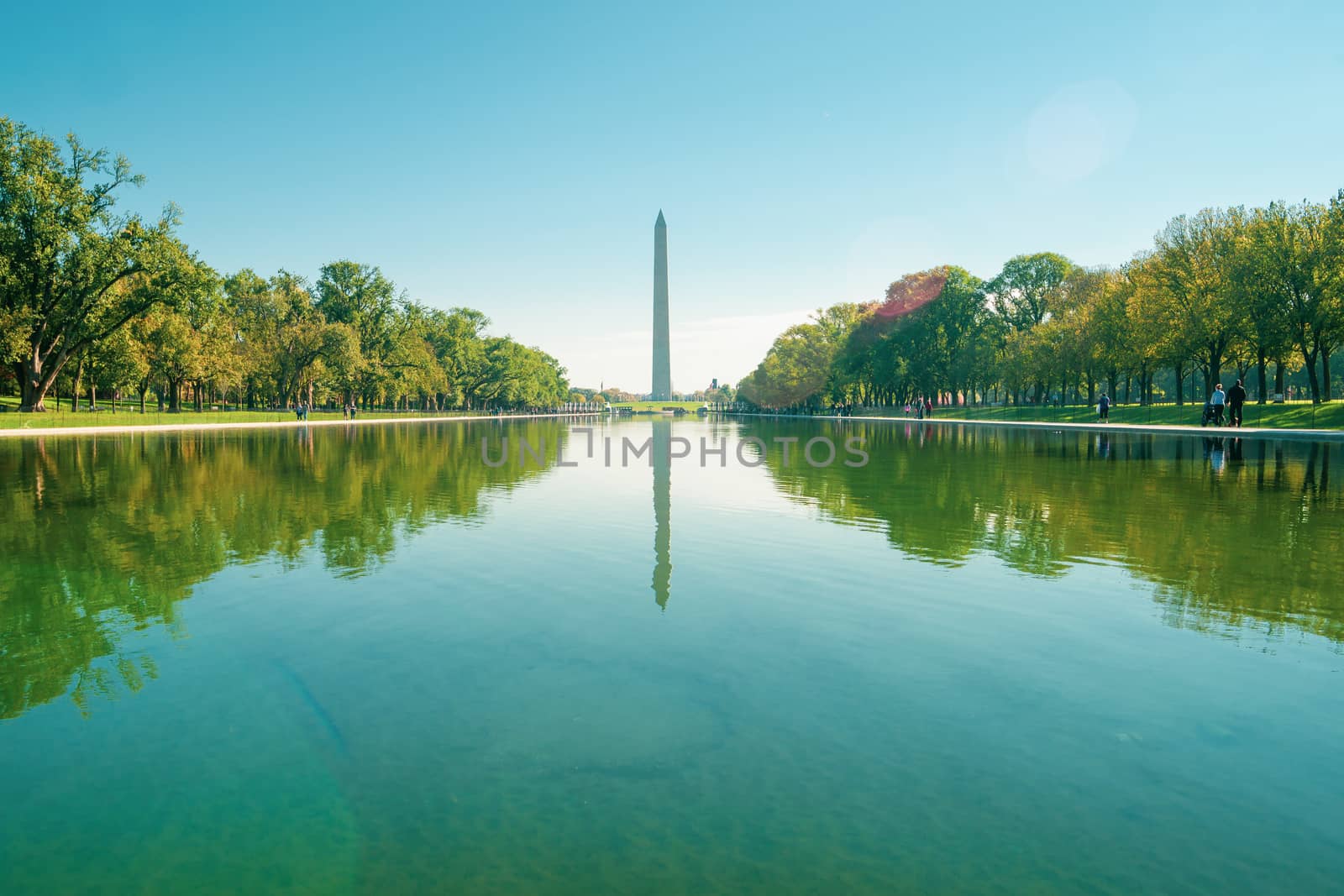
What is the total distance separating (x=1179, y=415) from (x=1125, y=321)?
8765 millimetres

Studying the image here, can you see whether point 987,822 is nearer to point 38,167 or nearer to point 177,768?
point 177,768

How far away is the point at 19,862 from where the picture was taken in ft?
11.1

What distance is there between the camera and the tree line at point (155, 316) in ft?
149

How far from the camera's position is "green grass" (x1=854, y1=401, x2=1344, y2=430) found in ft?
132

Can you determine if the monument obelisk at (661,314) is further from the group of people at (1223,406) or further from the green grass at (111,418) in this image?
the group of people at (1223,406)

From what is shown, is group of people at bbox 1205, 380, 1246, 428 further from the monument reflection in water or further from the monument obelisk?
the monument obelisk

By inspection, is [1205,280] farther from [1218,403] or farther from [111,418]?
[111,418]

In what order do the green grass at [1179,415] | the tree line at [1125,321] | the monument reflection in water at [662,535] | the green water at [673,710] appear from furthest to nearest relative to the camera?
the tree line at [1125,321] → the green grass at [1179,415] → the monument reflection in water at [662,535] → the green water at [673,710]

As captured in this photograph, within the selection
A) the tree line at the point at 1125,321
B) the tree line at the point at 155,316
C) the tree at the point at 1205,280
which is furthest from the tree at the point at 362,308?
the tree at the point at 1205,280

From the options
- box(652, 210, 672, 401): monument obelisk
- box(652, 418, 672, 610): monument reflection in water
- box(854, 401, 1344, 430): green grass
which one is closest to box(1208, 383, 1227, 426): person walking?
box(854, 401, 1344, 430): green grass

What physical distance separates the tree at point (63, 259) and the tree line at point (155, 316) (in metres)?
0.08

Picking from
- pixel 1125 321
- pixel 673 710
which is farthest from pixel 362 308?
pixel 673 710

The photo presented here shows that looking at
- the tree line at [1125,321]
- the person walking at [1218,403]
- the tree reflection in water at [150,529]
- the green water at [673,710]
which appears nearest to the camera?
the green water at [673,710]

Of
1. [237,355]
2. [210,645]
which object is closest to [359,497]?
[210,645]
